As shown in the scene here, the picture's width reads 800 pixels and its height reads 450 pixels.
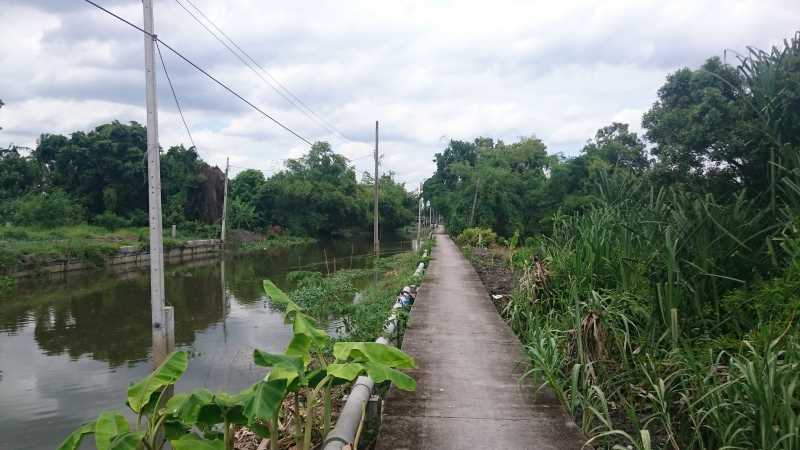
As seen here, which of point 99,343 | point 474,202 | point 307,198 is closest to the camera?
point 99,343

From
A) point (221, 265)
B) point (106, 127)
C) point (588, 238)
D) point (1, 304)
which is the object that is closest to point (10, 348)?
point (1, 304)

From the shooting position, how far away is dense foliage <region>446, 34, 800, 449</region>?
330 centimetres

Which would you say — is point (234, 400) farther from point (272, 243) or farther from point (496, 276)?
point (272, 243)

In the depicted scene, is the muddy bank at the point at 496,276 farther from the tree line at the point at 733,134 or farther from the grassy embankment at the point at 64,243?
the grassy embankment at the point at 64,243

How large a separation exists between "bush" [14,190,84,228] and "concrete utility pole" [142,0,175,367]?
2392cm

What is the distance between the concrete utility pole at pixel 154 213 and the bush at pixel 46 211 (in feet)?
78.5

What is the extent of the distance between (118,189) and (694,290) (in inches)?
1388

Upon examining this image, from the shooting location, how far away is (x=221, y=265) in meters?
27.4

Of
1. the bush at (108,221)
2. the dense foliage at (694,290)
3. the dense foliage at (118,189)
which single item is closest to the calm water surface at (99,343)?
the dense foliage at (694,290)

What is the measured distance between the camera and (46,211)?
27.8m

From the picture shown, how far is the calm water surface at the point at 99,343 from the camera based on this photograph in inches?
295

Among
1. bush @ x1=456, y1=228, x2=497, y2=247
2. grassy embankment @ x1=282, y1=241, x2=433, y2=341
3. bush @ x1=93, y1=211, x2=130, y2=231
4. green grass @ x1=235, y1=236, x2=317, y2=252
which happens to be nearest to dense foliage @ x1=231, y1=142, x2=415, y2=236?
green grass @ x1=235, y1=236, x2=317, y2=252

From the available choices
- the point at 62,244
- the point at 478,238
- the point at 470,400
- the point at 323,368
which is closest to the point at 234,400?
the point at 323,368

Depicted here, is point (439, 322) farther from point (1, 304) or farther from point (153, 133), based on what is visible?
point (1, 304)
